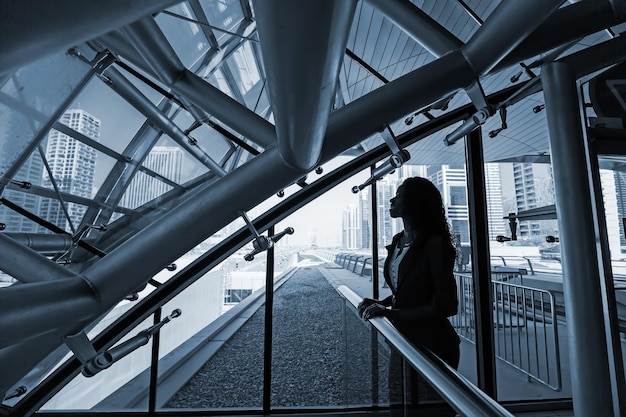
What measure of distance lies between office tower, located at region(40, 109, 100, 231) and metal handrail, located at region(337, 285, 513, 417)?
1916 mm

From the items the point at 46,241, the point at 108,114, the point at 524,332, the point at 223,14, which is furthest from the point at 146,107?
the point at 524,332

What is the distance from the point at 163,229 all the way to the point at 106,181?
1.82 m

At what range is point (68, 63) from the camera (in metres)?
1.18

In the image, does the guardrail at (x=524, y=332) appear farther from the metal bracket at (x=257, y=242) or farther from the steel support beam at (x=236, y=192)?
the steel support beam at (x=236, y=192)

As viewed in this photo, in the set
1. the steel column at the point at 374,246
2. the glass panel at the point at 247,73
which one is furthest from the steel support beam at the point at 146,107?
the steel column at the point at 374,246

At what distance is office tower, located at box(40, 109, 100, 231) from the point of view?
1799 millimetres

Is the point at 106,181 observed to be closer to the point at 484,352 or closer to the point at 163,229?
the point at 163,229

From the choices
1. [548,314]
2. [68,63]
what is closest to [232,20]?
[68,63]

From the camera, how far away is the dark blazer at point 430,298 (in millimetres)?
1340

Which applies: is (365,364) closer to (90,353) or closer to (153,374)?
(90,353)

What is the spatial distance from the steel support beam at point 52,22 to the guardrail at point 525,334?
3.25 m

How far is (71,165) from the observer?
195 cm

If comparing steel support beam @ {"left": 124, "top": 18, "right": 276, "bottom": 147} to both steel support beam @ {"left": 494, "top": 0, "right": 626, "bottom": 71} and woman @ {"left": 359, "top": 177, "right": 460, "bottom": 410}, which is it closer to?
steel support beam @ {"left": 494, "top": 0, "right": 626, "bottom": 71}

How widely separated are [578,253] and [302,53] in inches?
47.1
